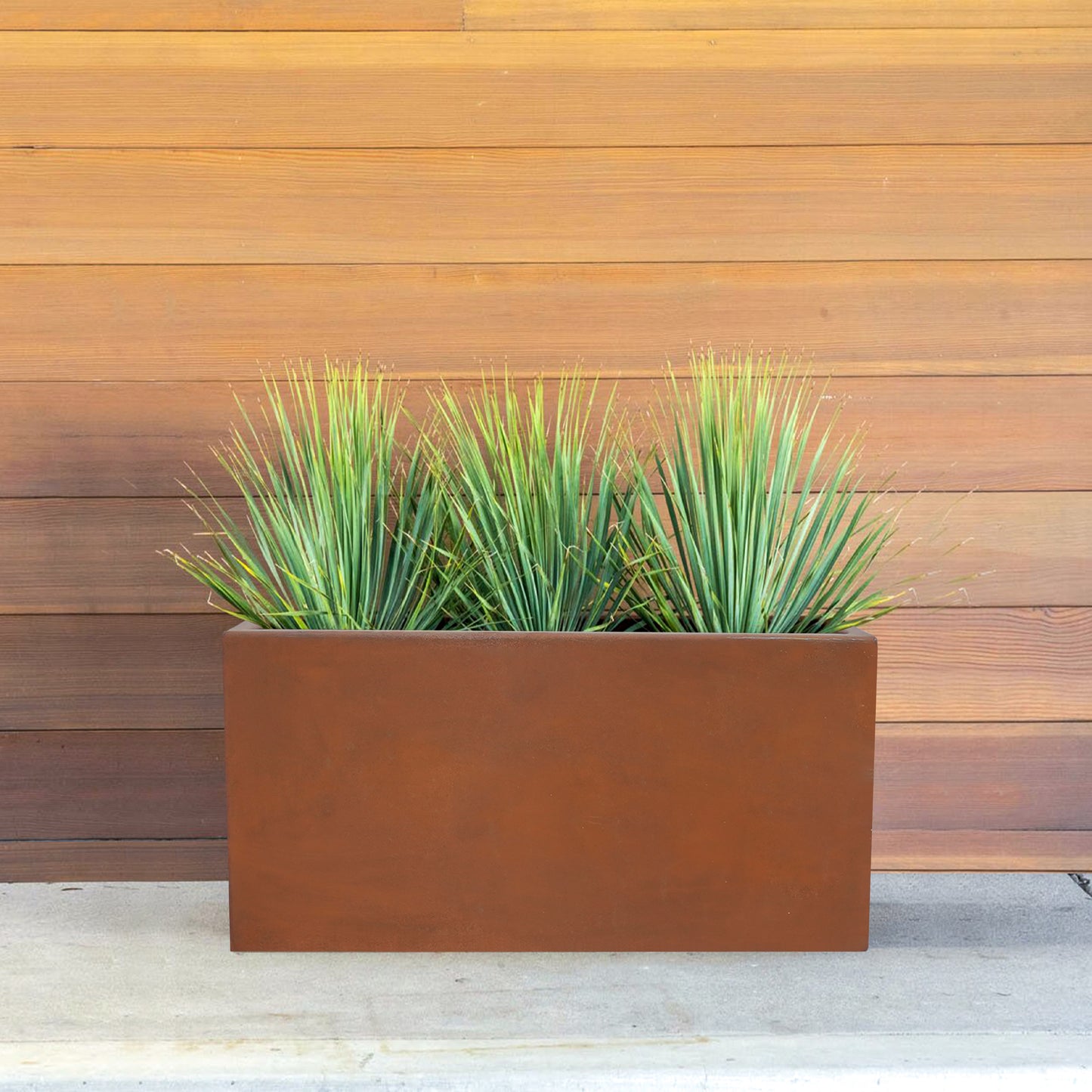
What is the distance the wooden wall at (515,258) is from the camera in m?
1.48

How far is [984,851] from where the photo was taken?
1528 mm

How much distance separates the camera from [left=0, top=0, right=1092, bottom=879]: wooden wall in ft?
4.86

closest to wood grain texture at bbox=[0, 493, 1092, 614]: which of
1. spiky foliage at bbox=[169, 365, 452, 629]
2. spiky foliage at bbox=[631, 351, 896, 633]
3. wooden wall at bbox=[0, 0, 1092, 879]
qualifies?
wooden wall at bbox=[0, 0, 1092, 879]

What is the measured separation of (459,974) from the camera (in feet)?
3.86

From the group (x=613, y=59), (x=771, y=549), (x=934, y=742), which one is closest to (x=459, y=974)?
(x=771, y=549)

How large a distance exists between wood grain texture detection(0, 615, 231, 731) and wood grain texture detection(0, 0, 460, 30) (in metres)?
0.76

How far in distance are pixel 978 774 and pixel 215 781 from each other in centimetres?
101

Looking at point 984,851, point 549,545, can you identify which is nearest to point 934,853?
point 984,851

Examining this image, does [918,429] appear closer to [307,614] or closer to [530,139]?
[530,139]

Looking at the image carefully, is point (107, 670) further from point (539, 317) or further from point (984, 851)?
point (984, 851)

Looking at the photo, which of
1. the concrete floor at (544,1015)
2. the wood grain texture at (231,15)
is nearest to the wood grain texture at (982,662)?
the concrete floor at (544,1015)

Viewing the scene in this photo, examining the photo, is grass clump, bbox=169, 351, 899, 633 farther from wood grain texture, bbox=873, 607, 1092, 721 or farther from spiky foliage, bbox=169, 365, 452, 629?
wood grain texture, bbox=873, 607, 1092, 721

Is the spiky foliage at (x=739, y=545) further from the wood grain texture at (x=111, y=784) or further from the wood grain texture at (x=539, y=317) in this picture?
the wood grain texture at (x=111, y=784)

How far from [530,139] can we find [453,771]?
32.6 inches
